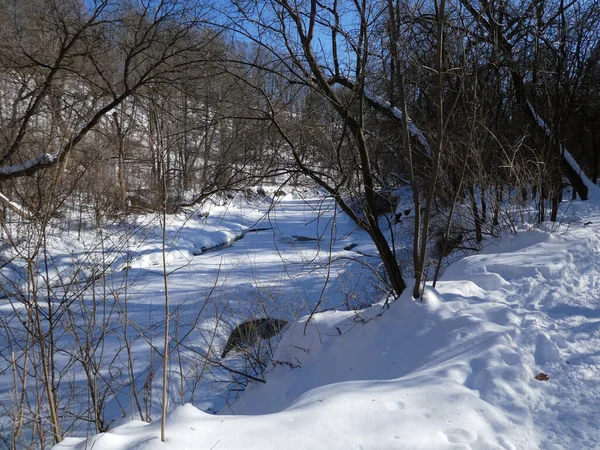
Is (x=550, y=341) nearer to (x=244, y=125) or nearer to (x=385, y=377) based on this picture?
(x=385, y=377)

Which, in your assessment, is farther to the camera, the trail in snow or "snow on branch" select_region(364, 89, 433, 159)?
"snow on branch" select_region(364, 89, 433, 159)

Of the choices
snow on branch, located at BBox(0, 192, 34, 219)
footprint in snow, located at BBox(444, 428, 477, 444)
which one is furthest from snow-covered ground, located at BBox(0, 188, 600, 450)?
snow on branch, located at BBox(0, 192, 34, 219)

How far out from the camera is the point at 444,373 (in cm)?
252

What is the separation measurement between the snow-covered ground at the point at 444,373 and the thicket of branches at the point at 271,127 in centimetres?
53

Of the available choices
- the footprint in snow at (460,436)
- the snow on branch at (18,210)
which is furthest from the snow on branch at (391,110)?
the footprint in snow at (460,436)

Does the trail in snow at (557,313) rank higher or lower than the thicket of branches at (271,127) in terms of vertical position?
lower

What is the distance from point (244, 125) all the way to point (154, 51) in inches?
191

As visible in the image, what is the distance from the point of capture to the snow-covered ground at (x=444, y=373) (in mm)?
1924

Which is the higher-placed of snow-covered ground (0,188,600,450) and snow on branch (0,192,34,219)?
snow on branch (0,192,34,219)

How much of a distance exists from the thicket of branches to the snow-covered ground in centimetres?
53

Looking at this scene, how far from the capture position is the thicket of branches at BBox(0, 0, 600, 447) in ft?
11.4

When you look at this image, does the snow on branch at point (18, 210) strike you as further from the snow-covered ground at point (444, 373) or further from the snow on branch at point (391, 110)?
the snow on branch at point (391, 110)

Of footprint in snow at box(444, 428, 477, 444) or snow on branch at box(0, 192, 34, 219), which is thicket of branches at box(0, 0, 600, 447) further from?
footprint in snow at box(444, 428, 477, 444)

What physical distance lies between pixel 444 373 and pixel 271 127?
9.02 feet
